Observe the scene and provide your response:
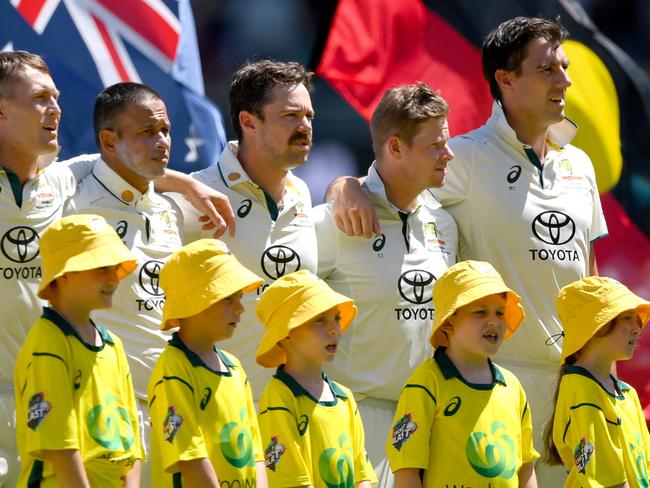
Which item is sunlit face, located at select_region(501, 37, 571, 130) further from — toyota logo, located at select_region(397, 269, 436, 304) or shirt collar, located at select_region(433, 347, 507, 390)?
shirt collar, located at select_region(433, 347, 507, 390)

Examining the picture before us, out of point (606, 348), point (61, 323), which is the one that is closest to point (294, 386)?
point (61, 323)

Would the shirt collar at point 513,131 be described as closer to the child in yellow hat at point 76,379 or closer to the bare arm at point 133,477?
the child in yellow hat at point 76,379

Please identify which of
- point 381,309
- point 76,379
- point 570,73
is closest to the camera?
point 76,379

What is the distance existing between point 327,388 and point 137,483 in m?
0.76

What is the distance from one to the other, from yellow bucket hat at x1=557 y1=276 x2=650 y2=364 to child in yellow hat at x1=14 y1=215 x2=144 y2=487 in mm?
1749

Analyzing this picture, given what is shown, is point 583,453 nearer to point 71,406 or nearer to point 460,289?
point 460,289

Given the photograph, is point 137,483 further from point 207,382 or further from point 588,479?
point 588,479

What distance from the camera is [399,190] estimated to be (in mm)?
5902

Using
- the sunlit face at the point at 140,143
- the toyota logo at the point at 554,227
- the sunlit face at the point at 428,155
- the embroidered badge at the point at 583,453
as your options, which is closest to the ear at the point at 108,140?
the sunlit face at the point at 140,143

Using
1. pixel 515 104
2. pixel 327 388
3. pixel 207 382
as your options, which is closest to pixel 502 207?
pixel 515 104

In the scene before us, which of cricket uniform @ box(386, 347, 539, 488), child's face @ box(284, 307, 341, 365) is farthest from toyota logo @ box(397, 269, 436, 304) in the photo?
child's face @ box(284, 307, 341, 365)

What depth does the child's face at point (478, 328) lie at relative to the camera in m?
5.08

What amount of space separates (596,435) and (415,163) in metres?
1.32

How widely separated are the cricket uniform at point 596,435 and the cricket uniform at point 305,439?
0.85 metres
